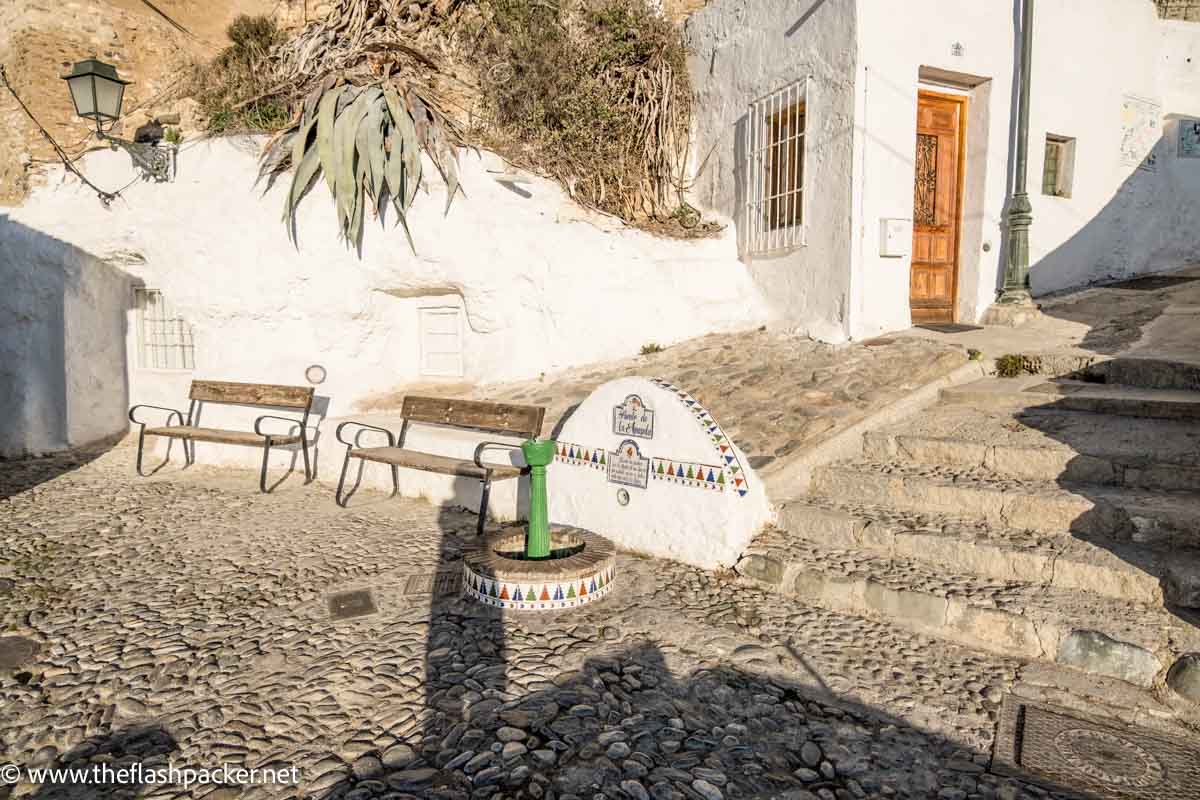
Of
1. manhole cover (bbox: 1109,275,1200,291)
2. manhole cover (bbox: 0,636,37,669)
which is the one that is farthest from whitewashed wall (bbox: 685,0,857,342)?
manhole cover (bbox: 0,636,37,669)

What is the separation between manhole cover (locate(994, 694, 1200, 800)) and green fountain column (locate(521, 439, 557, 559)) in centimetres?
225

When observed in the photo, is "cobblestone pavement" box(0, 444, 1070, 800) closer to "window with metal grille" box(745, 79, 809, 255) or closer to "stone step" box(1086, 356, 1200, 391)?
"stone step" box(1086, 356, 1200, 391)

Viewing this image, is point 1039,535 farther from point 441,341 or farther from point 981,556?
point 441,341

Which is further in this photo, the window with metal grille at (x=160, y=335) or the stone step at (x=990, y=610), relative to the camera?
the window with metal grille at (x=160, y=335)

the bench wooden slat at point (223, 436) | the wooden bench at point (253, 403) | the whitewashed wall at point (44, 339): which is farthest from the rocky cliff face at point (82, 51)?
the bench wooden slat at point (223, 436)

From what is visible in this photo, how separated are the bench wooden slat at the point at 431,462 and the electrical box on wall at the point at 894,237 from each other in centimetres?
437

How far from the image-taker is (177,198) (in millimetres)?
7910

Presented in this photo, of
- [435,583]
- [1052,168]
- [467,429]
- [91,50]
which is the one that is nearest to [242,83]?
[91,50]

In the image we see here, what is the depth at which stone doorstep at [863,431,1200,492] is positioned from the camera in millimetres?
3826

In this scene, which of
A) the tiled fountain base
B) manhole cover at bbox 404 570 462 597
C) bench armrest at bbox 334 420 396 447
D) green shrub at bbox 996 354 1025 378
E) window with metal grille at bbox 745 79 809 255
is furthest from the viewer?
window with metal grille at bbox 745 79 809 255

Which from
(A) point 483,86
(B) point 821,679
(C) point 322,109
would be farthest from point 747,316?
(B) point 821,679

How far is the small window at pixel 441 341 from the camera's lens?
8273mm

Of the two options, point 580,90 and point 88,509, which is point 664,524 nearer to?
point 88,509

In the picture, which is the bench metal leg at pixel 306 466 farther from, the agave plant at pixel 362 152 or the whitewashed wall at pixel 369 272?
the agave plant at pixel 362 152
